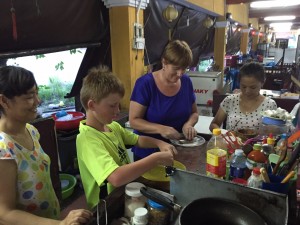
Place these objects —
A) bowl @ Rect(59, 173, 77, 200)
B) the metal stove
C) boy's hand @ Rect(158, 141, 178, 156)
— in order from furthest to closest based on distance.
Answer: bowl @ Rect(59, 173, 77, 200) < boy's hand @ Rect(158, 141, 178, 156) < the metal stove

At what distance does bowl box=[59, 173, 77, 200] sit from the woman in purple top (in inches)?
51.0

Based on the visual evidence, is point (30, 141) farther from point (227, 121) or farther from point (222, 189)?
point (227, 121)

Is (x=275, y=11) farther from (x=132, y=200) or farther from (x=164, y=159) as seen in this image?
(x=132, y=200)

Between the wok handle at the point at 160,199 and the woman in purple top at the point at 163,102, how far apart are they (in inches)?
29.3

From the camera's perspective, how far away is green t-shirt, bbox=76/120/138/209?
1.09m

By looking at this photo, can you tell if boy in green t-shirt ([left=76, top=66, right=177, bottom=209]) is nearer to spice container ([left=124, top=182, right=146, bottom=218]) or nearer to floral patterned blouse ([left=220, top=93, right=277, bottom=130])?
spice container ([left=124, top=182, right=146, bottom=218])

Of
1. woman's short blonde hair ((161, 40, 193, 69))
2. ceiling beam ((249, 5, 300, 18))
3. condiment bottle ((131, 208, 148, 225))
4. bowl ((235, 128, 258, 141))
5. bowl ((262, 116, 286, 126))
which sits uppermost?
ceiling beam ((249, 5, 300, 18))

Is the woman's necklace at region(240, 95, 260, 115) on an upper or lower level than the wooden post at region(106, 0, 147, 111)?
lower

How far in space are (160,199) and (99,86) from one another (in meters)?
0.60

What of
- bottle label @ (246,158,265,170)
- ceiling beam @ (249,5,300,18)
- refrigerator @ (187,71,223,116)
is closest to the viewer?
bottle label @ (246,158,265,170)

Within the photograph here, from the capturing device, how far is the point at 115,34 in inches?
127

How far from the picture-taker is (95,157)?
111cm

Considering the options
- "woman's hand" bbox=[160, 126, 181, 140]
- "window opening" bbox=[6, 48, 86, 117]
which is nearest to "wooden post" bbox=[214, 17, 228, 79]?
"window opening" bbox=[6, 48, 86, 117]

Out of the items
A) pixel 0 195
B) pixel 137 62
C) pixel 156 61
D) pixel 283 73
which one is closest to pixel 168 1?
pixel 156 61
